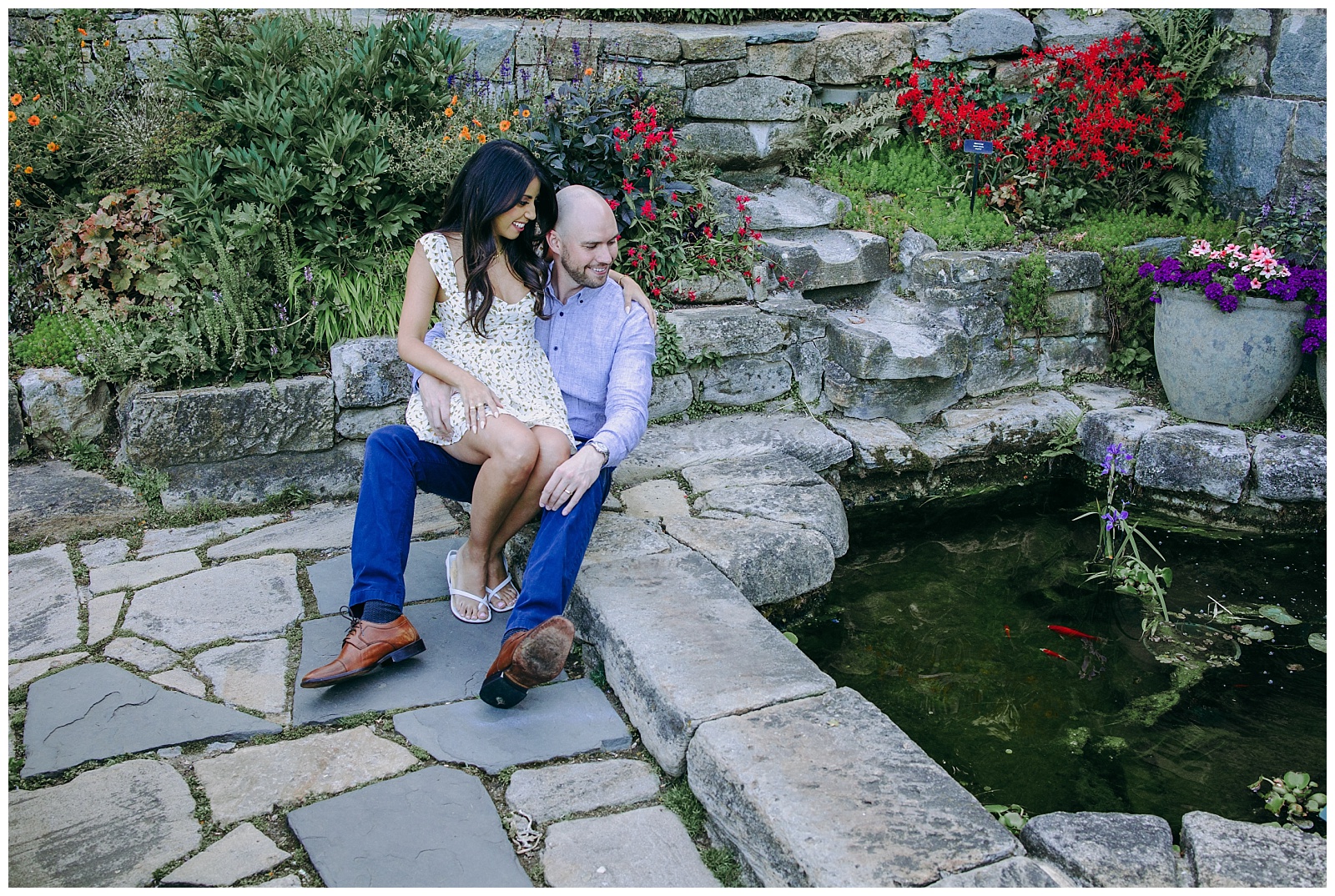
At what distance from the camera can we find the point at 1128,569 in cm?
342

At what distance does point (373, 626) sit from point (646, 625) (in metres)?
0.72

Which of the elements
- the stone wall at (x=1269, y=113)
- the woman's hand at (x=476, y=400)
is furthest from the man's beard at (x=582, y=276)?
the stone wall at (x=1269, y=113)

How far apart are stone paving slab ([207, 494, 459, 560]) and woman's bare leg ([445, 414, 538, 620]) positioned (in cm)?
43

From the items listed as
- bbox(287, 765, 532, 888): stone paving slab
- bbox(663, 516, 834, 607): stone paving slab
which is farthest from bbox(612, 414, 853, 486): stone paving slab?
bbox(287, 765, 532, 888): stone paving slab

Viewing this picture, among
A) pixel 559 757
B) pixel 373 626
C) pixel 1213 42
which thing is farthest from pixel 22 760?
pixel 1213 42

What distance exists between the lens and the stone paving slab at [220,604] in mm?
2846

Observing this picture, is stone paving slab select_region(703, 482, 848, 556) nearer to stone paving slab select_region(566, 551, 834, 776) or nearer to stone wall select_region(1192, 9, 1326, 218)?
stone paving slab select_region(566, 551, 834, 776)

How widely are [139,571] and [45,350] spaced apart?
47.2 inches

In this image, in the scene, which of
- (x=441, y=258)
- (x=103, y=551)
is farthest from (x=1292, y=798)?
(x=103, y=551)

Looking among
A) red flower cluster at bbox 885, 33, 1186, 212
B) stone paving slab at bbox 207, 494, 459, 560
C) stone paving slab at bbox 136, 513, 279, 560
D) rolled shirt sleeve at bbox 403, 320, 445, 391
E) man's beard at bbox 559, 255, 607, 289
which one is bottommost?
stone paving slab at bbox 136, 513, 279, 560

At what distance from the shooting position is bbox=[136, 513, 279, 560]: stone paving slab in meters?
3.38

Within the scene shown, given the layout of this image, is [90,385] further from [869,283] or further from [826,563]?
[869,283]

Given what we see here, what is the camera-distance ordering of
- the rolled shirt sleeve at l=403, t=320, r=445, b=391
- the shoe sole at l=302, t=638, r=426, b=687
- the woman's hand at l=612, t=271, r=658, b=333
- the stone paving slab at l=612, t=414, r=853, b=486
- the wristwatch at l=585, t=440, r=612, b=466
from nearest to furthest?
1. the shoe sole at l=302, t=638, r=426, b=687
2. the wristwatch at l=585, t=440, r=612, b=466
3. the rolled shirt sleeve at l=403, t=320, r=445, b=391
4. the woman's hand at l=612, t=271, r=658, b=333
5. the stone paving slab at l=612, t=414, r=853, b=486

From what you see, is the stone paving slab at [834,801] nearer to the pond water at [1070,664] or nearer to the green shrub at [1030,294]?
the pond water at [1070,664]
